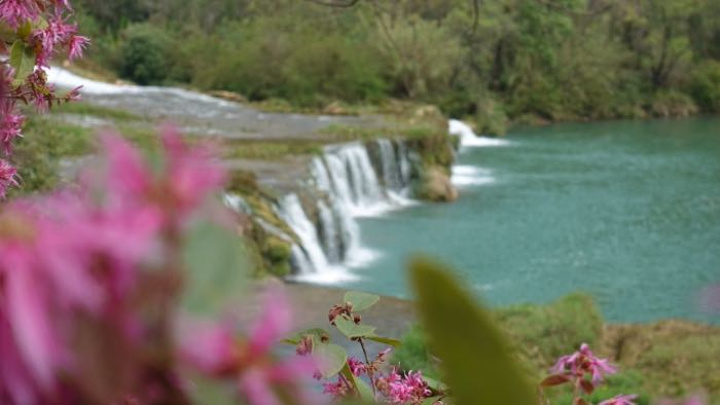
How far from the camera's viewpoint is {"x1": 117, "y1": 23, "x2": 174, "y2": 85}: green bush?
22.5 m

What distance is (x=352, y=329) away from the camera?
2.46 feet

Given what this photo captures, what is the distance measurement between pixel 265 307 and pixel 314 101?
1895 cm

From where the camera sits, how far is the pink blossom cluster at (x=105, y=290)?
21 centimetres

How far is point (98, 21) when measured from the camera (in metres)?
26.0

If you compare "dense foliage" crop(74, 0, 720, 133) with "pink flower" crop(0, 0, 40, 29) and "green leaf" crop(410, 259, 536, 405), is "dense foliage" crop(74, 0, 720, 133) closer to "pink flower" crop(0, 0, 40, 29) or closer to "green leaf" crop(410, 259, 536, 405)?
"pink flower" crop(0, 0, 40, 29)

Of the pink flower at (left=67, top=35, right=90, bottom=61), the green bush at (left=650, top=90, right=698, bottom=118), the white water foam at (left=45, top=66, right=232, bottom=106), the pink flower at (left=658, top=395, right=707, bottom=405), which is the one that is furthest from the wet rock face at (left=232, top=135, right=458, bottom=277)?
the green bush at (left=650, top=90, right=698, bottom=118)

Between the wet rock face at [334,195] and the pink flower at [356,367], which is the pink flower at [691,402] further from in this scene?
the wet rock face at [334,195]

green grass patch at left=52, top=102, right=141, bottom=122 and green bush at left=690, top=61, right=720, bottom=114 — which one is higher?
green grass patch at left=52, top=102, right=141, bottom=122

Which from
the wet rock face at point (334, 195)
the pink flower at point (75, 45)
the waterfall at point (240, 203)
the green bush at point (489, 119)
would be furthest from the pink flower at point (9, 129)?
the green bush at point (489, 119)

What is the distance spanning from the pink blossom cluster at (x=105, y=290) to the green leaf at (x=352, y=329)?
50 cm

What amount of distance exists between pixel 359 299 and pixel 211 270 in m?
0.55

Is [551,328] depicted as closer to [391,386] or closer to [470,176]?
[391,386]

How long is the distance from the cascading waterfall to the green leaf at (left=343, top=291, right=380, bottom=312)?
317 inches

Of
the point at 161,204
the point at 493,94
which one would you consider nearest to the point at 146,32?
the point at 493,94
